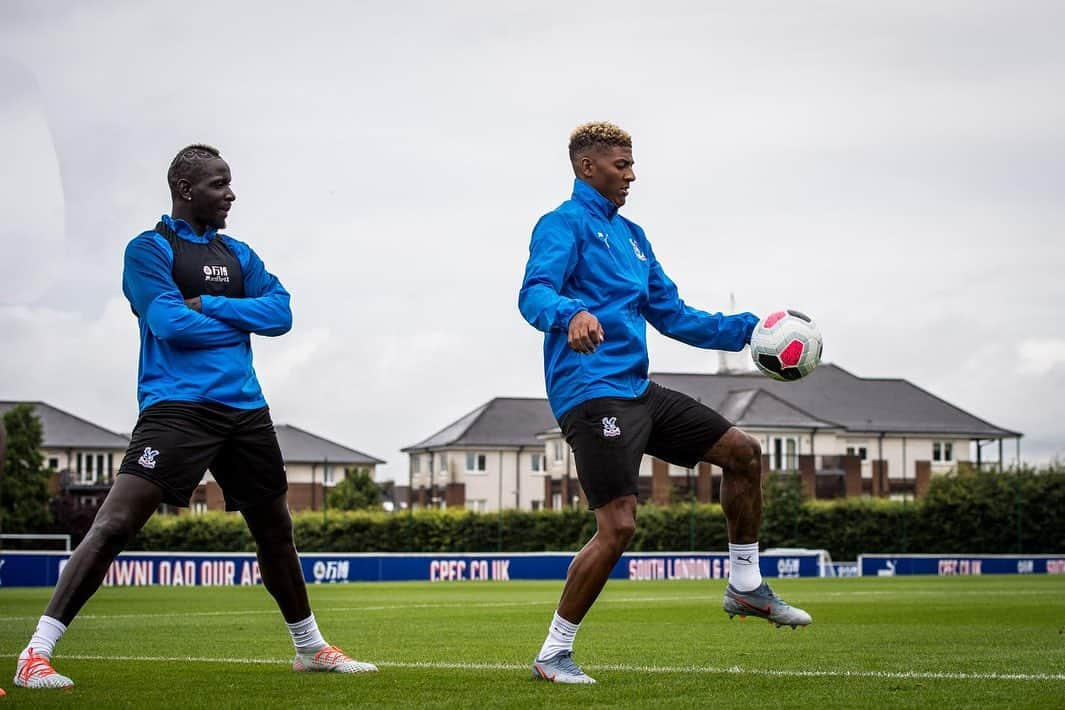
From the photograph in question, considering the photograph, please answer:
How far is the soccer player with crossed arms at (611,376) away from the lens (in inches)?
256

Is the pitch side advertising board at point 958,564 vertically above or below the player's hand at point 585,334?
below

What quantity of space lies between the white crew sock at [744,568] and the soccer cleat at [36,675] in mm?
3190

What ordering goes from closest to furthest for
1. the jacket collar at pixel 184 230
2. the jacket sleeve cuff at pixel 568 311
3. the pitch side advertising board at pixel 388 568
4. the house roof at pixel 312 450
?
the jacket sleeve cuff at pixel 568 311, the jacket collar at pixel 184 230, the pitch side advertising board at pixel 388 568, the house roof at pixel 312 450

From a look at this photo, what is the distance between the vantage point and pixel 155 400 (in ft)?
21.7

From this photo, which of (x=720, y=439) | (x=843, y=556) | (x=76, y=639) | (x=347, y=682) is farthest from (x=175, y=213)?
(x=843, y=556)

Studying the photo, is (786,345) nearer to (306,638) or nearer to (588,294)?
(588,294)

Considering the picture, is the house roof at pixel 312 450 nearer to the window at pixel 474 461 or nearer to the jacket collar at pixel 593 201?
the window at pixel 474 461

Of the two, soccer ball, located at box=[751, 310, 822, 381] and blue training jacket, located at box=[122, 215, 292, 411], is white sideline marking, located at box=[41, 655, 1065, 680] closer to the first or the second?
soccer ball, located at box=[751, 310, 822, 381]

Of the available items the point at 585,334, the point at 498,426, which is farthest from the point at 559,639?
the point at 498,426

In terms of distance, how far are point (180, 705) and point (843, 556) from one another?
47176 millimetres

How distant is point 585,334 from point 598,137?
143 centimetres

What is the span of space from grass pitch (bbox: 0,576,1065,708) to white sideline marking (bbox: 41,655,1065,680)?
0.01 meters

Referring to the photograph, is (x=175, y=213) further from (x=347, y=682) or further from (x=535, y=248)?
(x=347, y=682)

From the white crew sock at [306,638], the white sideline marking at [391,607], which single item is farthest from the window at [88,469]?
the white crew sock at [306,638]
